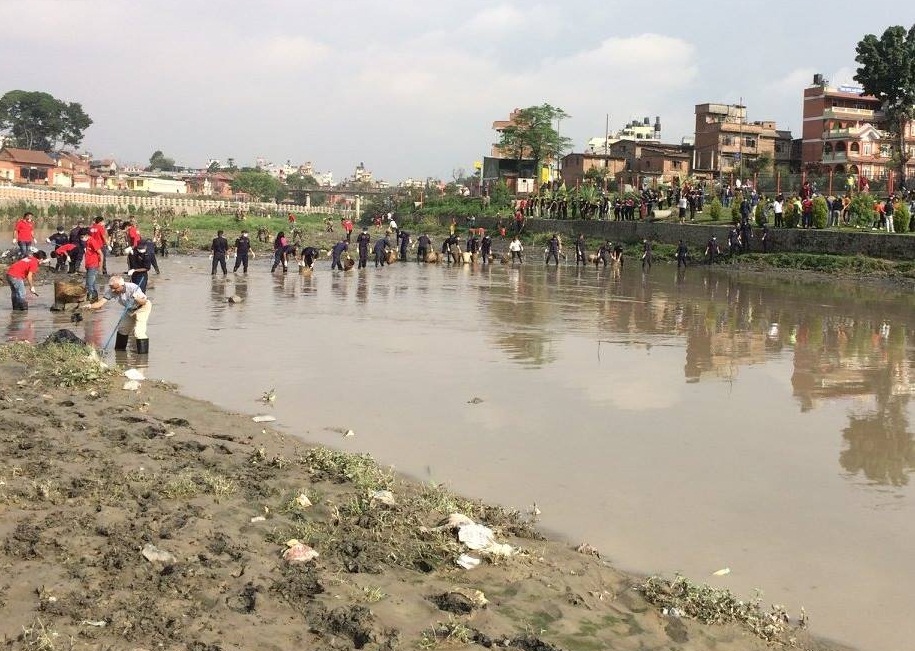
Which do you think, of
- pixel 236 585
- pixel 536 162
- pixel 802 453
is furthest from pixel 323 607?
pixel 536 162

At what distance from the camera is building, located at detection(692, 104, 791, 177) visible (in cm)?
6712

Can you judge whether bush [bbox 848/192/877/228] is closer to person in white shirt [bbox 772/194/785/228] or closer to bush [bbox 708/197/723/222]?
person in white shirt [bbox 772/194/785/228]

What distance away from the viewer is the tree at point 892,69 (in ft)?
164

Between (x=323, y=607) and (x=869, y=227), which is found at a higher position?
(x=869, y=227)

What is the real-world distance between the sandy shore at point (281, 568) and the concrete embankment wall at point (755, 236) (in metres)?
27.6

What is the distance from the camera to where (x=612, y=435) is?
9.50m

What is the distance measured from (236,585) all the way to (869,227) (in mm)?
32308

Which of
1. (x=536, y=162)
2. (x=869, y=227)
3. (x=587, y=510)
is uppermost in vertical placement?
(x=536, y=162)

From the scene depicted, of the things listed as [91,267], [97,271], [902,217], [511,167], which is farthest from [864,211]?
[511,167]

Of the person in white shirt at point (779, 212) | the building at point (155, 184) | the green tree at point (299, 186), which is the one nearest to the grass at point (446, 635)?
the person in white shirt at point (779, 212)

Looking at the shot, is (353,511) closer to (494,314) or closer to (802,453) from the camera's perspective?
(802,453)

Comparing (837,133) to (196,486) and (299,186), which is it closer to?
(196,486)

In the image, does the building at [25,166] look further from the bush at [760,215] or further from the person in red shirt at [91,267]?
the person in red shirt at [91,267]

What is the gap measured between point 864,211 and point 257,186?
124 meters
